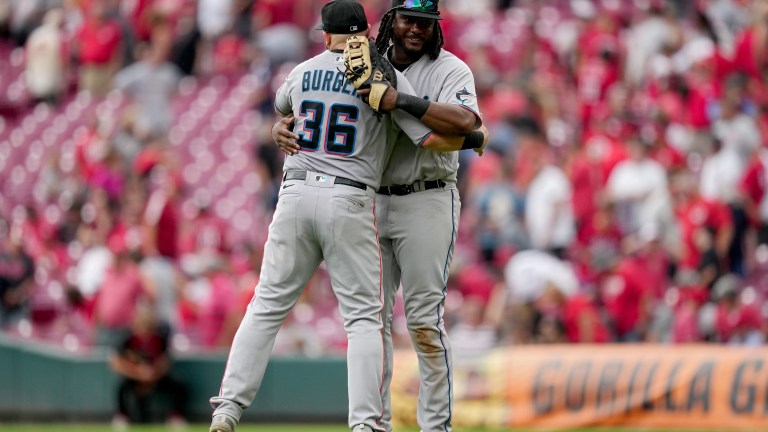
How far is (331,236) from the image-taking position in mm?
6656

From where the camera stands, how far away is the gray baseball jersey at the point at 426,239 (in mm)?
7051

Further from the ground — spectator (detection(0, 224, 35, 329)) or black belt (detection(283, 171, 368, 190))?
black belt (detection(283, 171, 368, 190))

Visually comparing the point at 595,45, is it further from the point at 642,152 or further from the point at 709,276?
the point at 709,276

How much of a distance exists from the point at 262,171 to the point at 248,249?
6.39 feet

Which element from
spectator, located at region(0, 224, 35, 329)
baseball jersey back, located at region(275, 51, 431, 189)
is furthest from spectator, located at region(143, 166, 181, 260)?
baseball jersey back, located at region(275, 51, 431, 189)

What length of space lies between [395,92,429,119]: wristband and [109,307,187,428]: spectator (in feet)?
20.0

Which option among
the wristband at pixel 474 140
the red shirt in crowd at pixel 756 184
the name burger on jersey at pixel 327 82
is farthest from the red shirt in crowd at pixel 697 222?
the name burger on jersey at pixel 327 82

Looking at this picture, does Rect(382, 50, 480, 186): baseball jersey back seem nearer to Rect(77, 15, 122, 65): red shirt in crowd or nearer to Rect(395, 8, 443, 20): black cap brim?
Rect(395, 8, 443, 20): black cap brim

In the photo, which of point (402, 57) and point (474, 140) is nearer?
point (474, 140)

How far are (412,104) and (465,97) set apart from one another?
37 centimetres

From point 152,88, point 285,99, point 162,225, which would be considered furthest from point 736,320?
point 152,88

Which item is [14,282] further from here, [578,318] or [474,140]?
[474,140]

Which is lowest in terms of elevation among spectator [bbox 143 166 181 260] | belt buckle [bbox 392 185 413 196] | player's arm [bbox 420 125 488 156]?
spectator [bbox 143 166 181 260]

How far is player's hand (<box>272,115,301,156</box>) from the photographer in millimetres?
6781
